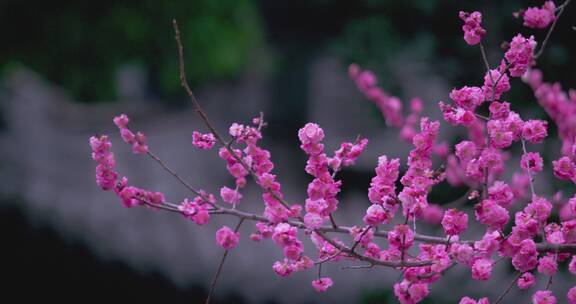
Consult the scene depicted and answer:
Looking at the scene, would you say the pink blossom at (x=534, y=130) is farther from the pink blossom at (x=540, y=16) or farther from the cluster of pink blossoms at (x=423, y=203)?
the pink blossom at (x=540, y=16)

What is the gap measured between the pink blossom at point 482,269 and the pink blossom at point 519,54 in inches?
13.3

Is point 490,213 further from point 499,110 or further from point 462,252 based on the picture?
point 499,110

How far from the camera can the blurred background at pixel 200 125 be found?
2932 millimetres

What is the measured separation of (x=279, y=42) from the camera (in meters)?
6.72

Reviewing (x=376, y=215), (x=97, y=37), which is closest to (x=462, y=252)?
(x=376, y=215)

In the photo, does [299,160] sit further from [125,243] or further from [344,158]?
[344,158]

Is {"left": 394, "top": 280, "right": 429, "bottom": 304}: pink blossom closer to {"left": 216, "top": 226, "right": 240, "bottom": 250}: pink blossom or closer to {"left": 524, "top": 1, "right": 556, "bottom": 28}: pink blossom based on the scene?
{"left": 216, "top": 226, "right": 240, "bottom": 250}: pink blossom

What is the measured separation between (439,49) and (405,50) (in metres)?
0.23

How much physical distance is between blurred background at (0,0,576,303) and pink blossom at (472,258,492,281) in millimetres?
1585

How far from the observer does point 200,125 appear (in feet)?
27.6

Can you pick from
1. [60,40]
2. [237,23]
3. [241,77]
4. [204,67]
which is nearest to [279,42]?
[237,23]

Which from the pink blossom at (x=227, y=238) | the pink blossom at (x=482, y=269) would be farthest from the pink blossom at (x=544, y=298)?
the pink blossom at (x=227, y=238)

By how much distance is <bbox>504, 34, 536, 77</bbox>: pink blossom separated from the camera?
3.79 ft

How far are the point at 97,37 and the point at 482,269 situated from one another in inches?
152
